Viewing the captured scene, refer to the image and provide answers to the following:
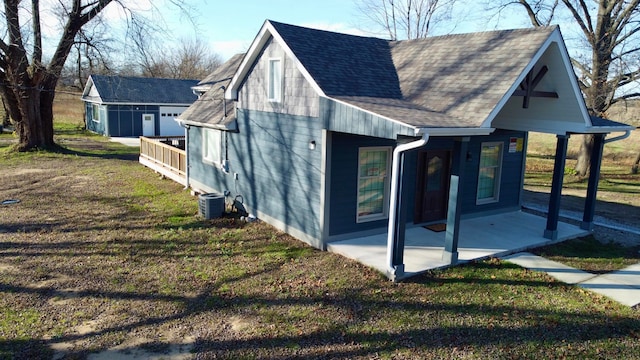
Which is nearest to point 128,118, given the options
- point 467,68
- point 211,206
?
point 211,206

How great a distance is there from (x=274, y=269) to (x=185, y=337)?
2693 millimetres

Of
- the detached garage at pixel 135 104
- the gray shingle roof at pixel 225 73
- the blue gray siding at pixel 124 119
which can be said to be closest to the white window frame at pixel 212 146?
the gray shingle roof at pixel 225 73

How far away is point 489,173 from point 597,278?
4.61 m

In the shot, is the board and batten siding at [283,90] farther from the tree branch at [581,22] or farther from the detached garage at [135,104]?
the detached garage at [135,104]

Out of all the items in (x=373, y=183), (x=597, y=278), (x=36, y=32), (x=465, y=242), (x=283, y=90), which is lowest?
(x=597, y=278)

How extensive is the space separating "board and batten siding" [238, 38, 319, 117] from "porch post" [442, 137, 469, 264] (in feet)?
10.3

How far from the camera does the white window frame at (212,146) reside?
1420 centimetres

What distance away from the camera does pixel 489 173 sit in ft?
42.3

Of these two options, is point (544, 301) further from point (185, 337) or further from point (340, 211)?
point (185, 337)

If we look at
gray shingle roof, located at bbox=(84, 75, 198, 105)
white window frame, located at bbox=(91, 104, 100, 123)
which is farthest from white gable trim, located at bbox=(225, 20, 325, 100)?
white window frame, located at bbox=(91, 104, 100, 123)

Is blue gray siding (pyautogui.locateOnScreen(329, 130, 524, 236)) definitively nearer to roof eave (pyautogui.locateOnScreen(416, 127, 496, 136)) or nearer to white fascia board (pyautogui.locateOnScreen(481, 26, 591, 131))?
roof eave (pyautogui.locateOnScreen(416, 127, 496, 136))

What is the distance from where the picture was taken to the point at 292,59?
10414mm

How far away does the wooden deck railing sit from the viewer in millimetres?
17047

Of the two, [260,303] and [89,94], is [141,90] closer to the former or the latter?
[89,94]
